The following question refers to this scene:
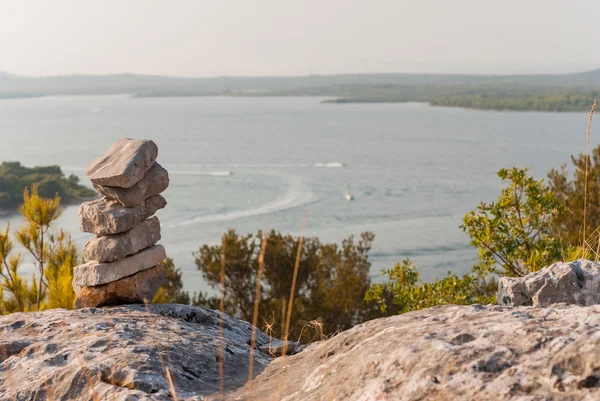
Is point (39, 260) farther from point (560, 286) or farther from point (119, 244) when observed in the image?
point (560, 286)

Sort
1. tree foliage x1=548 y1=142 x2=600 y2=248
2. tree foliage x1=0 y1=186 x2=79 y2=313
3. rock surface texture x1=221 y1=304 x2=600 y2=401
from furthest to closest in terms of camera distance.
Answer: tree foliage x1=548 y1=142 x2=600 y2=248 < tree foliage x1=0 y1=186 x2=79 y2=313 < rock surface texture x1=221 y1=304 x2=600 y2=401

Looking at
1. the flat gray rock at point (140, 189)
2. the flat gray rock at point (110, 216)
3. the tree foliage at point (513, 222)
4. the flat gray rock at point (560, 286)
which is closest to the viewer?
the flat gray rock at point (560, 286)

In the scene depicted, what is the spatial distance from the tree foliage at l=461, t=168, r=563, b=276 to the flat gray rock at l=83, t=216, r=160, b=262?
5.03 m

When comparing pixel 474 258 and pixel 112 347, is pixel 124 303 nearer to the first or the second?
pixel 112 347

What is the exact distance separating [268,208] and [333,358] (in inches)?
1739

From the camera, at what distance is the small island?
4959 cm

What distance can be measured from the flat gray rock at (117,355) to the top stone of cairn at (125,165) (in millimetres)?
1660

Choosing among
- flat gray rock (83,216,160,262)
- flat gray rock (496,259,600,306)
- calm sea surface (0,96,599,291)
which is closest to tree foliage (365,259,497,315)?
flat gray rock (83,216,160,262)

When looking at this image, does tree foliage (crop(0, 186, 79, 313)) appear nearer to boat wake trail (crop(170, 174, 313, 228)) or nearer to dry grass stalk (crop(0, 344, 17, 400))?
dry grass stalk (crop(0, 344, 17, 400))

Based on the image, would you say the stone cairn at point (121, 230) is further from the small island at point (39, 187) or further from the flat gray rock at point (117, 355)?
the small island at point (39, 187)

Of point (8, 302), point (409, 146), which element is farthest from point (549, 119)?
point (8, 302)

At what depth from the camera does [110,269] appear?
866 cm

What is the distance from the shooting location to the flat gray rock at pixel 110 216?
8.62 metres

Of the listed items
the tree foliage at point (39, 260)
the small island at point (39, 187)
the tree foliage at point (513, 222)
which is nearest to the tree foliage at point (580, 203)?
the tree foliage at point (513, 222)
